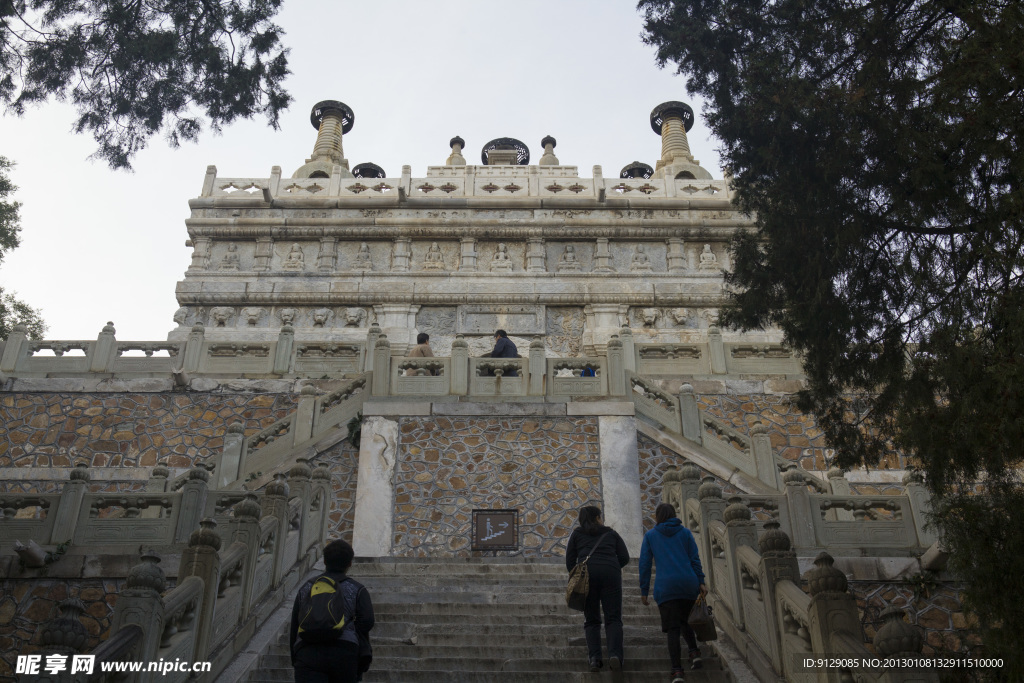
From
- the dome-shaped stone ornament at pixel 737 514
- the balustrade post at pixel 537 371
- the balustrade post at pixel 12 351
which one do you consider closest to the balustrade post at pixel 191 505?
the dome-shaped stone ornament at pixel 737 514

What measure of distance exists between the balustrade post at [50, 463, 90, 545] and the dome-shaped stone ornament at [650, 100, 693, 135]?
27.3 metres

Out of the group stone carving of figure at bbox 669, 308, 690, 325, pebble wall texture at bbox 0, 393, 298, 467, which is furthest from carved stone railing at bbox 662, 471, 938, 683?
stone carving of figure at bbox 669, 308, 690, 325

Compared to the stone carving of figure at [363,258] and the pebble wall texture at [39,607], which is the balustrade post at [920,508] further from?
the stone carving of figure at [363,258]

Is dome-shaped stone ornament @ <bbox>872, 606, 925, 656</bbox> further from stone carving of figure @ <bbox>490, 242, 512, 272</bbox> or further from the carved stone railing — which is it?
stone carving of figure @ <bbox>490, 242, 512, 272</bbox>

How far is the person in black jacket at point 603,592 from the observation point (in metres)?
7.39

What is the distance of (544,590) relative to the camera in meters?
9.77

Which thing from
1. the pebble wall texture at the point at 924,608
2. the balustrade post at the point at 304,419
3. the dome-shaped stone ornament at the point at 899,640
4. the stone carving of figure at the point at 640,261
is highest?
the stone carving of figure at the point at 640,261

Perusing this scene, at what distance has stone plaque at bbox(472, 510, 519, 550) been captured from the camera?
1275cm

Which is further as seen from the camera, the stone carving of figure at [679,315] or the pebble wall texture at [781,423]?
the stone carving of figure at [679,315]

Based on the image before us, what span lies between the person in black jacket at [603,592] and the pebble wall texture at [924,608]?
329 cm

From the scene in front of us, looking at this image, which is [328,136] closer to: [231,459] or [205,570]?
[231,459]

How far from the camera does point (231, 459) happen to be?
45.4ft

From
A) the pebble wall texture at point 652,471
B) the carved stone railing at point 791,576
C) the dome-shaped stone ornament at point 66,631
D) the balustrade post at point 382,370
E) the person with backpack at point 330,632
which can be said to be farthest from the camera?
the balustrade post at point 382,370

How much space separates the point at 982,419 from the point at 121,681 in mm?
5789
